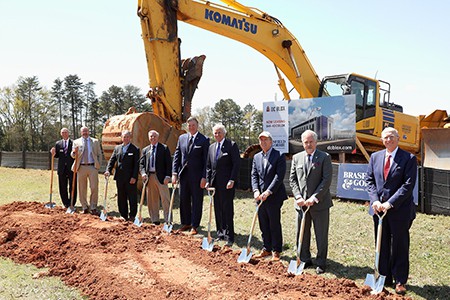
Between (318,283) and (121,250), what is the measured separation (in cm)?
271

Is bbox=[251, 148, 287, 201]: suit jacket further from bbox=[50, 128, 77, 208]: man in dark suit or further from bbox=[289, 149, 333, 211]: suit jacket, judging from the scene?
bbox=[50, 128, 77, 208]: man in dark suit

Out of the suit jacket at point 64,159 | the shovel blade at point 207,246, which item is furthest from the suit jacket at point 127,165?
the shovel blade at point 207,246

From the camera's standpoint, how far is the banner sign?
11.7 m

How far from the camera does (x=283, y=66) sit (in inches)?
493

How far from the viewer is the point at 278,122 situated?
38.7ft

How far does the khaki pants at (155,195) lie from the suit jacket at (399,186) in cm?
439

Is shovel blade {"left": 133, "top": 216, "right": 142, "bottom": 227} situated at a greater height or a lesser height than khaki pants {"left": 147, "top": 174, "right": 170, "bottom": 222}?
lesser

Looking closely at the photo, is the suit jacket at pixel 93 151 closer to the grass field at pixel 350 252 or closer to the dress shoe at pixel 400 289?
the grass field at pixel 350 252

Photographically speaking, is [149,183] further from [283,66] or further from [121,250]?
[283,66]

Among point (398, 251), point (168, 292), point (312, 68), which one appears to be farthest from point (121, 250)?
point (312, 68)

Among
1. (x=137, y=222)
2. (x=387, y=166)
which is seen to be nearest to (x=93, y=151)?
(x=137, y=222)

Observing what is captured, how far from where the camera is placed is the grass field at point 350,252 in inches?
185

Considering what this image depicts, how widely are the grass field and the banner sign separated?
214 centimetres

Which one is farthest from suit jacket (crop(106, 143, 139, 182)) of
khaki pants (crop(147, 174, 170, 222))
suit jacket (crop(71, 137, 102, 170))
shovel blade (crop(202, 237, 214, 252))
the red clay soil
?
shovel blade (crop(202, 237, 214, 252))
